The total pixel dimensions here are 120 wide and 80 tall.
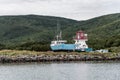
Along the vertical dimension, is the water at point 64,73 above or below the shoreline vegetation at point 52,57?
below

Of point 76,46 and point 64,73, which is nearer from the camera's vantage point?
point 64,73

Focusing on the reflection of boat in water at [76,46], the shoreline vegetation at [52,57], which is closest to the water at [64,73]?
the shoreline vegetation at [52,57]

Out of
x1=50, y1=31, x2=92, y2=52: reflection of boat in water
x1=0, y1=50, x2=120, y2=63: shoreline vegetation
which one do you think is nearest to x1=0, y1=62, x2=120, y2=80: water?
x1=0, y1=50, x2=120, y2=63: shoreline vegetation

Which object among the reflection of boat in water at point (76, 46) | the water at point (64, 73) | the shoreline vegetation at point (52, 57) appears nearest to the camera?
the water at point (64, 73)

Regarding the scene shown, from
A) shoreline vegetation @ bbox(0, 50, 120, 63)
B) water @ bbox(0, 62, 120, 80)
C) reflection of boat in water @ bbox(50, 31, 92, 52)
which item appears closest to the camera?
water @ bbox(0, 62, 120, 80)

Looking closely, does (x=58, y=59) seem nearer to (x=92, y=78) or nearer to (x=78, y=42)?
(x=78, y=42)

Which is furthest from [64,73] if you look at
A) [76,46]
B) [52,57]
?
[76,46]

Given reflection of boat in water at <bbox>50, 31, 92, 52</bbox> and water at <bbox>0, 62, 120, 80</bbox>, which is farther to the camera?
reflection of boat in water at <bbox>50, 31, 92, 52</bbox>

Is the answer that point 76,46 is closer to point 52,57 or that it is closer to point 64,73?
point 52,57

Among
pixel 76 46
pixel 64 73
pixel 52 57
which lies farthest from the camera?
pixel 76 46

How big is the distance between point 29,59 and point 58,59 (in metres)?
6.96

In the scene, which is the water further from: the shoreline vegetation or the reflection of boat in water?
the reflection of boat in water

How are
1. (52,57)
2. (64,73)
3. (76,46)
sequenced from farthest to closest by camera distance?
1. (76,46)
2. (52,57)
3. (64,73)

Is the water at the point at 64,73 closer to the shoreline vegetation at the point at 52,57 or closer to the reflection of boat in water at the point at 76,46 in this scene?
the shoreline vegetation at the point at 52,57
